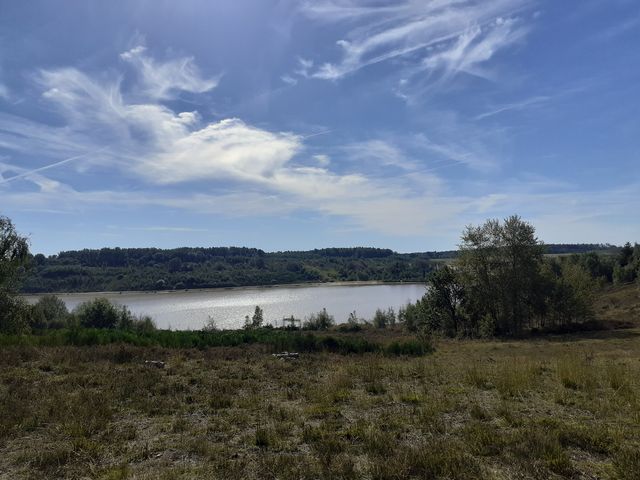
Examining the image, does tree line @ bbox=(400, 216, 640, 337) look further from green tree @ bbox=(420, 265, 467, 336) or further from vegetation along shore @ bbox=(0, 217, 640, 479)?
vegetation along shore @ bbox=(0, 217, 640, 479)

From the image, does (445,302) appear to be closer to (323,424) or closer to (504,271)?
(504,271)

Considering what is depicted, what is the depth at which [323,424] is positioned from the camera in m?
6.49

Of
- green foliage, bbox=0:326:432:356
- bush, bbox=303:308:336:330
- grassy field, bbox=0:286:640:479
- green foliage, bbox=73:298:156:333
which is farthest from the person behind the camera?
bush, bbox=303:308:336:330

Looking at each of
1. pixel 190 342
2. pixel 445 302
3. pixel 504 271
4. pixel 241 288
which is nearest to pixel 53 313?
pixel 190 342

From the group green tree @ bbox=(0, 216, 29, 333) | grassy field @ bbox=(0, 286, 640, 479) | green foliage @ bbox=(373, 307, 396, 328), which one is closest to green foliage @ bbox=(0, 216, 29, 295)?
green tree @ bbox=(0, 216, 29, 333)

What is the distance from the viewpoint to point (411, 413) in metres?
6.93

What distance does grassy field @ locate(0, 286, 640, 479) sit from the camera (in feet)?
15.7

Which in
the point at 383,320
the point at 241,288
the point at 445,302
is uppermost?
the point at 445,302

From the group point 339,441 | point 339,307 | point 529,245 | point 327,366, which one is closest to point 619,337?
point 529,245

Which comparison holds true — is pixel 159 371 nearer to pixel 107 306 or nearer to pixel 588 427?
pixel 588 427

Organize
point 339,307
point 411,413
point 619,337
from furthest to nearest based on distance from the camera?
point 339,307, point 619,337, point 411,413

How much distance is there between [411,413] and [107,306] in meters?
61.2

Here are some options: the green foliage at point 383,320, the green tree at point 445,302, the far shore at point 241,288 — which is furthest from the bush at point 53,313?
the far shore at point 241,288

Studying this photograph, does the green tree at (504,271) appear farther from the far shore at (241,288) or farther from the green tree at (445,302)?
the far shore at (241,288)
